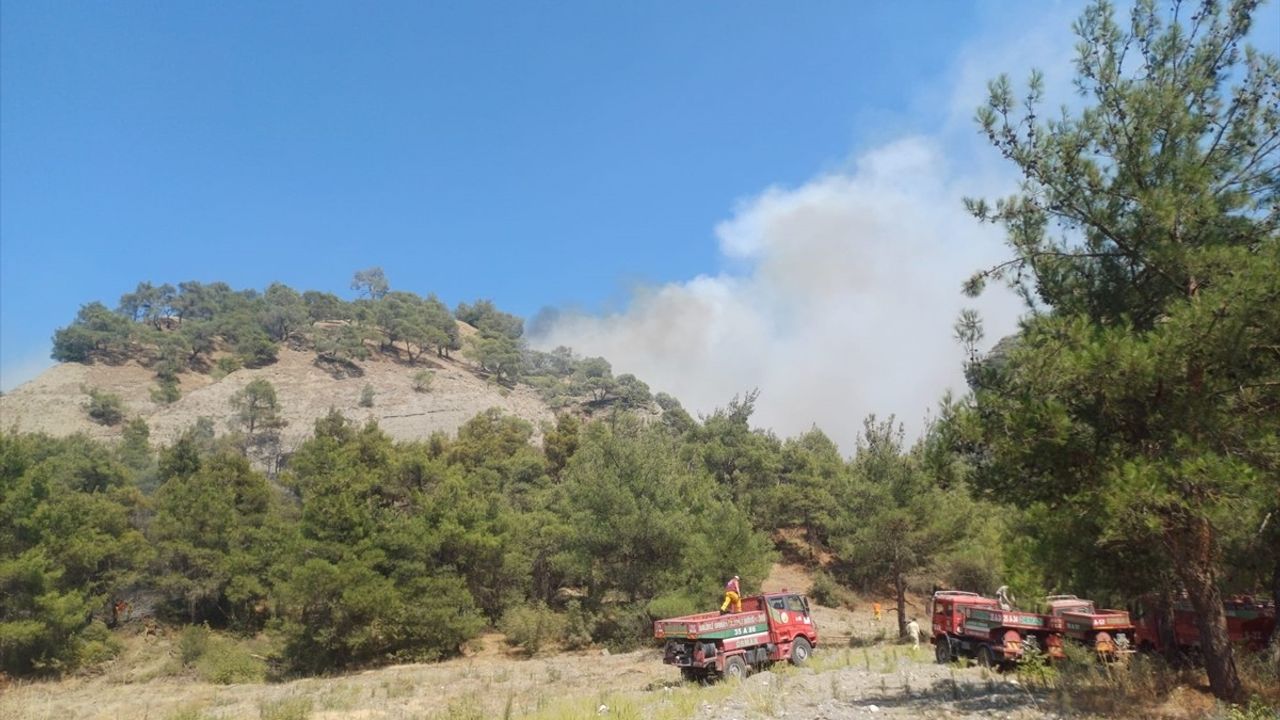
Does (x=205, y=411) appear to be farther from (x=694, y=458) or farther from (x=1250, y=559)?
(x=1250, y=559)

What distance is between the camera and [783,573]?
5012 centimetres

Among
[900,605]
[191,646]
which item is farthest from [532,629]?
[900,605]

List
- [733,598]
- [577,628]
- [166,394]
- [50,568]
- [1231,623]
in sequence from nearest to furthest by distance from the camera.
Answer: [1231,623], [733,598], [50,568], [577,628], [166,394]

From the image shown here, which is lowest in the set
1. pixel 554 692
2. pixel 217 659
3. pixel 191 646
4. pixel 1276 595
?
pixel 217 659

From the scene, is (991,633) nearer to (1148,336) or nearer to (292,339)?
(1148,336)

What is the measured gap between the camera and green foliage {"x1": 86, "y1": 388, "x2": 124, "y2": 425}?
9350cm

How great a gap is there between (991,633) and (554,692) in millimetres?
10656

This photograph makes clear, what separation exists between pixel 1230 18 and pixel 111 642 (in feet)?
135

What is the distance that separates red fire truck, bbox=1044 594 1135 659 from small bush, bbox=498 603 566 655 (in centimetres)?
2127

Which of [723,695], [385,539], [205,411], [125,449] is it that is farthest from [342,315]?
[723,695]

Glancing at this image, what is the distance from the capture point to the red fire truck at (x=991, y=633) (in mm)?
17234

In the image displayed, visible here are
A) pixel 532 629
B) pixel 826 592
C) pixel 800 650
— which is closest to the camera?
pixel 800 650

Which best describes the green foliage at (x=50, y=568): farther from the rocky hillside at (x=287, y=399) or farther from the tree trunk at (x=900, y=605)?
the rocky hillside at (x=287, y=399)

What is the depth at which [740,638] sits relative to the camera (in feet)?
61.5
